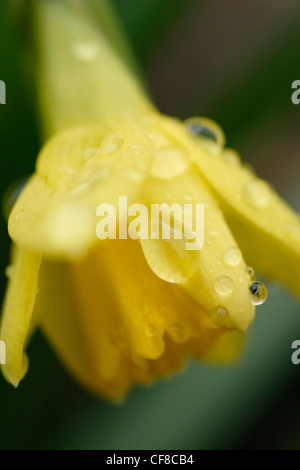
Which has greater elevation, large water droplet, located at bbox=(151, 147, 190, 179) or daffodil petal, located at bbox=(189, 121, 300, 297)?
large water droplet, located at bbox=(151, 147, 190, 179)

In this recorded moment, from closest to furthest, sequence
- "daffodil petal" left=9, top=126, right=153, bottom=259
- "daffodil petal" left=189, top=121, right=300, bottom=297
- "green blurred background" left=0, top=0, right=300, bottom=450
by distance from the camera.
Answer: "daffodil petal" left=9, top=126, right=153, bottom=259 < "daffodil petal" left=189, top=121, right=300, bottom=297 < "green blurred background" left=0, top=0, right=300, bottom=450

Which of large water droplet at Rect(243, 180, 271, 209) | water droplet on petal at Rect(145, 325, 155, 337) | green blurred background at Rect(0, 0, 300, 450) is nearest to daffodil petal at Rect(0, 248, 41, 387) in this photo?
water droplet on petal at Rect(145, 325, 155, 337)
